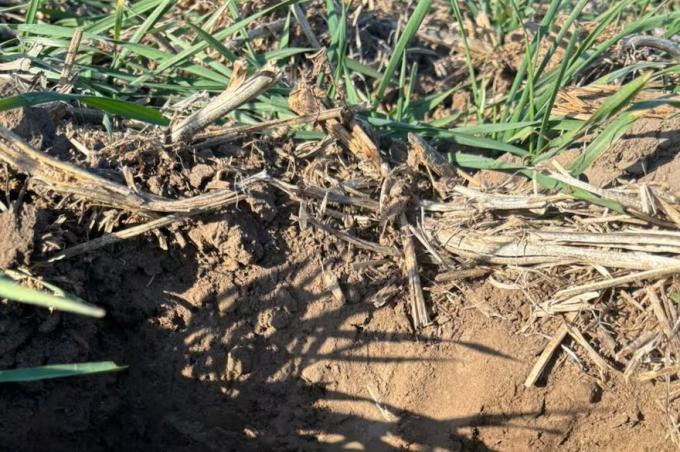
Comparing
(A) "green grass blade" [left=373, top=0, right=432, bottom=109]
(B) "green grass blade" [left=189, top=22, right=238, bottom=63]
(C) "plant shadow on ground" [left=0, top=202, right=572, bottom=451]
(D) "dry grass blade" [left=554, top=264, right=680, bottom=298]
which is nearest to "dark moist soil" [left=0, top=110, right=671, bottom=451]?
(C) "plant shadow on ground" [left=0, top=202, right=572, bottom=451]

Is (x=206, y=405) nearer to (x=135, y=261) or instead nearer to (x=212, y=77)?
(x=135, y=261)

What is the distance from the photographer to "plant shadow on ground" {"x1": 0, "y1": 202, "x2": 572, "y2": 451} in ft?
5.73

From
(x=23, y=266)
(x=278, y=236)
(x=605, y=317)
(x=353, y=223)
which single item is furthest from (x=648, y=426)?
(x=23, y=266)

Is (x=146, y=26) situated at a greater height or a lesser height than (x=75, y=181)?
greater

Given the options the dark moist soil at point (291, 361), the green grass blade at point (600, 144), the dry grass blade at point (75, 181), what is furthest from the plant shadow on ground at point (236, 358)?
the green grass blade at point (600, 144)

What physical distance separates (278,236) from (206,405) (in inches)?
15.8

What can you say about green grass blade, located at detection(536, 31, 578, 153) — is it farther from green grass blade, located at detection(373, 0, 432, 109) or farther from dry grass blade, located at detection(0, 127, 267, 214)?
dry grass blade, located at detection(0, 127, 267, 214)

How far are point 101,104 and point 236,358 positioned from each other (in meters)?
0.61

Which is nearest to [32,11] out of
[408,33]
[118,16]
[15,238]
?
[118,16]

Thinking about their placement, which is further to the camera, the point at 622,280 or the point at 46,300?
the point at 622,280

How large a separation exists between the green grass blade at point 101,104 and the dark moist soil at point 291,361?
2.7 inches

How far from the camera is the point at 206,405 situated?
1787 millimetres

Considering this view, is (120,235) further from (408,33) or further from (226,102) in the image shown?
(408,33)

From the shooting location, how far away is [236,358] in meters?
1.75
